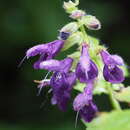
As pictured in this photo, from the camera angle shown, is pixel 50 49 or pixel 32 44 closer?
pixel 50 49

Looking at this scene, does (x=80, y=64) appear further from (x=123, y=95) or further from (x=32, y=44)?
(x=32, y=44)

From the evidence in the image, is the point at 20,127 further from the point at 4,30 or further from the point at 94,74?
the point at 94,74

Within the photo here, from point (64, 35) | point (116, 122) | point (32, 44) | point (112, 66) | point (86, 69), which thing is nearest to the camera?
point (116, 122)

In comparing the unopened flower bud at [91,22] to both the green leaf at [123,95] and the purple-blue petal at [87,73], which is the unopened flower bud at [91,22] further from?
the green leaf at [123,95]

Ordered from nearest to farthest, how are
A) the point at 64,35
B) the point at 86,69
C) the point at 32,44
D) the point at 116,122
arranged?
the point at 116,122
the point at 86,69
the point at 64,35
the point at 32,44

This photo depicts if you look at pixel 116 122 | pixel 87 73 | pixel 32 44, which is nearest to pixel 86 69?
pixel 87 73

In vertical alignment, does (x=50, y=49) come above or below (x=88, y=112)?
above

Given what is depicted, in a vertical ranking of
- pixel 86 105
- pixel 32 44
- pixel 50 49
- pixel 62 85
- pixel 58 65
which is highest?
pixel 32 44

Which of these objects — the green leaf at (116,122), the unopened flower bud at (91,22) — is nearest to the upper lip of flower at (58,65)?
the unopened flower bud at (91,22)
